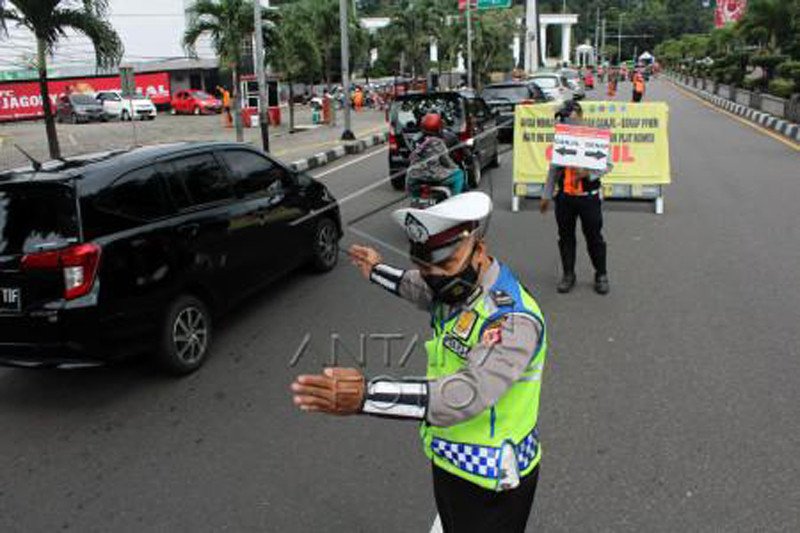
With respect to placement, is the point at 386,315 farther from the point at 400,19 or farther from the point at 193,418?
the point at 400,19

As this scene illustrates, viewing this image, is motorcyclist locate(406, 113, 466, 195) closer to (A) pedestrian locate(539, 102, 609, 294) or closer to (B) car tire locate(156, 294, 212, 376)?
(A) pedestrian locate(539, 102, 609, 294)

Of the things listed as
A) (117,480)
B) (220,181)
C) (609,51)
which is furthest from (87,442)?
(609,51)

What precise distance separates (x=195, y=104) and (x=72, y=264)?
35.9 metres

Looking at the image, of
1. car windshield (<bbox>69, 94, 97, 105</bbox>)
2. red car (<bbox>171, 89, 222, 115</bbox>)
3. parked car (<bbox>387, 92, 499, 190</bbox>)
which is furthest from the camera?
red car (<bbox>171, 89, 222, 115</bbox>)

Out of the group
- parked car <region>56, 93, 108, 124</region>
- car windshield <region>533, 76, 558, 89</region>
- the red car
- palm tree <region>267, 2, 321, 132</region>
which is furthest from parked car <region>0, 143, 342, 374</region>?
the red car

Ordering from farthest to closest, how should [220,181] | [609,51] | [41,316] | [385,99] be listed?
1. [609,51]
2. [385,99]
3. [220,181]
4. [41,316]

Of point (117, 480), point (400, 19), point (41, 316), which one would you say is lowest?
point (117, 480)

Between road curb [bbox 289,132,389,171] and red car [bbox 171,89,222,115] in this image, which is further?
red car [bbox 171,89,222,115]

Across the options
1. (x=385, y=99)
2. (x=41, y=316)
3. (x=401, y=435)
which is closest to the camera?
(x=401, y=435)

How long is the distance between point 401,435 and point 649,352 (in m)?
2.09

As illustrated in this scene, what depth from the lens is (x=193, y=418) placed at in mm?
4402

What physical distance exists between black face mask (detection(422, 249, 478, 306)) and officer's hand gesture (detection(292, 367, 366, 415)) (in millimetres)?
346

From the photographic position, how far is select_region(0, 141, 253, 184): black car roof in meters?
4.62

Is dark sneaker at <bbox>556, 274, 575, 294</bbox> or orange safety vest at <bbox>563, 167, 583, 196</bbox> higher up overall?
orange safety vest at <bbox>563, 167, 583, 196</bbox>
